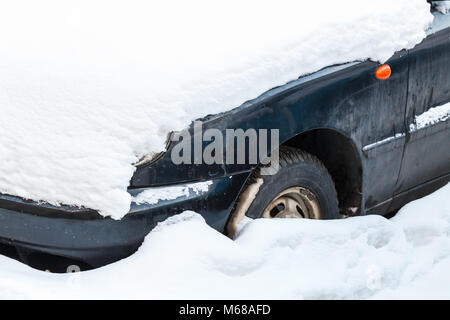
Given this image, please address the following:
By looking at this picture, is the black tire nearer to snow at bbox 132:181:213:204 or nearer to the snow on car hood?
snow at bbox 132:181:213:204

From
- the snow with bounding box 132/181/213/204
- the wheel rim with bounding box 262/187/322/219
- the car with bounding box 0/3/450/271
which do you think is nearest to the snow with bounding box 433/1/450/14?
the car with bounding box 0/3/450/271

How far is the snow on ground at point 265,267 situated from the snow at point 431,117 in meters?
0.56

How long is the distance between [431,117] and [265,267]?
1339 millimetres

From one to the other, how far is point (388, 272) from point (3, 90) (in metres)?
1.72

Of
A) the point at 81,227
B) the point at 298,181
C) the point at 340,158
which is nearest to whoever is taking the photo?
the point at 81,227

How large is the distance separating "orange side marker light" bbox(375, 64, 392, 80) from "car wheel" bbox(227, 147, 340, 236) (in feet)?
1.54

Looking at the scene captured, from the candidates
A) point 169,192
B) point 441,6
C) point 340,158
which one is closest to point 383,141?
point 340,158

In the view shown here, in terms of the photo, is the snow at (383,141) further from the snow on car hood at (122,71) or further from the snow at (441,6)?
the snow at (441,6)

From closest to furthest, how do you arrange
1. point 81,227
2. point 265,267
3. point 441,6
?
point 81,227 < point 265,267 < point 441,6

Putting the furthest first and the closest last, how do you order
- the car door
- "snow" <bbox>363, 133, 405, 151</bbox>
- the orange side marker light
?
the car door < "snow" <bbox>363, 133, 405, 151</bbox> < the orange side marker light

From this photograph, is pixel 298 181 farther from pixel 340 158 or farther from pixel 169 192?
pixel 169 192

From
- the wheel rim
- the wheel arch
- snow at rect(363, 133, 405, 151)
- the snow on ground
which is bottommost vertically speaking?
the snow on ground

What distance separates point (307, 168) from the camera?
333 centimetres

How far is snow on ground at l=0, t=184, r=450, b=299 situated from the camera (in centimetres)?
278
